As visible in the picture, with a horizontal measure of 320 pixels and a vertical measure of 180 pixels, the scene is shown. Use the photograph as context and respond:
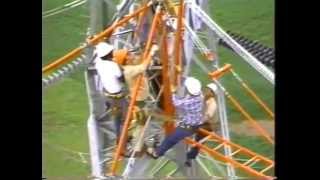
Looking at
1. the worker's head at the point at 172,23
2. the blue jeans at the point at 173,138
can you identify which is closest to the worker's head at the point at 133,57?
the worker's head at the point at 172,23

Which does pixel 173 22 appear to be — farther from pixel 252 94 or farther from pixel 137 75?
pixel 252 94

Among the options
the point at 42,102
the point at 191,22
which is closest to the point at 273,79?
the point at 191,22

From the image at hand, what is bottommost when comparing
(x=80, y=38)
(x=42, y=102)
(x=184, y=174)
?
(x=184, y=174)

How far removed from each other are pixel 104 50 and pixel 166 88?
0.19 meters

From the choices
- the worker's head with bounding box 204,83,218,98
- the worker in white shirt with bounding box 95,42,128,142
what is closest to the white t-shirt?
the worker in white shirt with bounding box 95,42,128,142

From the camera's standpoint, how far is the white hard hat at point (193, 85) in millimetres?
2365

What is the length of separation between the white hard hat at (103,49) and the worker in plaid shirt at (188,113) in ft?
0.69

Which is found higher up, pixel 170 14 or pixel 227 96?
pixel 170 14

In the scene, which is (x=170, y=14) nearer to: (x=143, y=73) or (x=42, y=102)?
(x=143, y=73)

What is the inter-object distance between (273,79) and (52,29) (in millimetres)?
589

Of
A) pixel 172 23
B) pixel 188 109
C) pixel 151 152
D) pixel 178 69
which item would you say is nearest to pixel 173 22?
pixel 172 23

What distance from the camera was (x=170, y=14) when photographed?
2359mm

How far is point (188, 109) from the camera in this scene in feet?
7.79

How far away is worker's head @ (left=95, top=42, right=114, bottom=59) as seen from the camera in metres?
2.34
